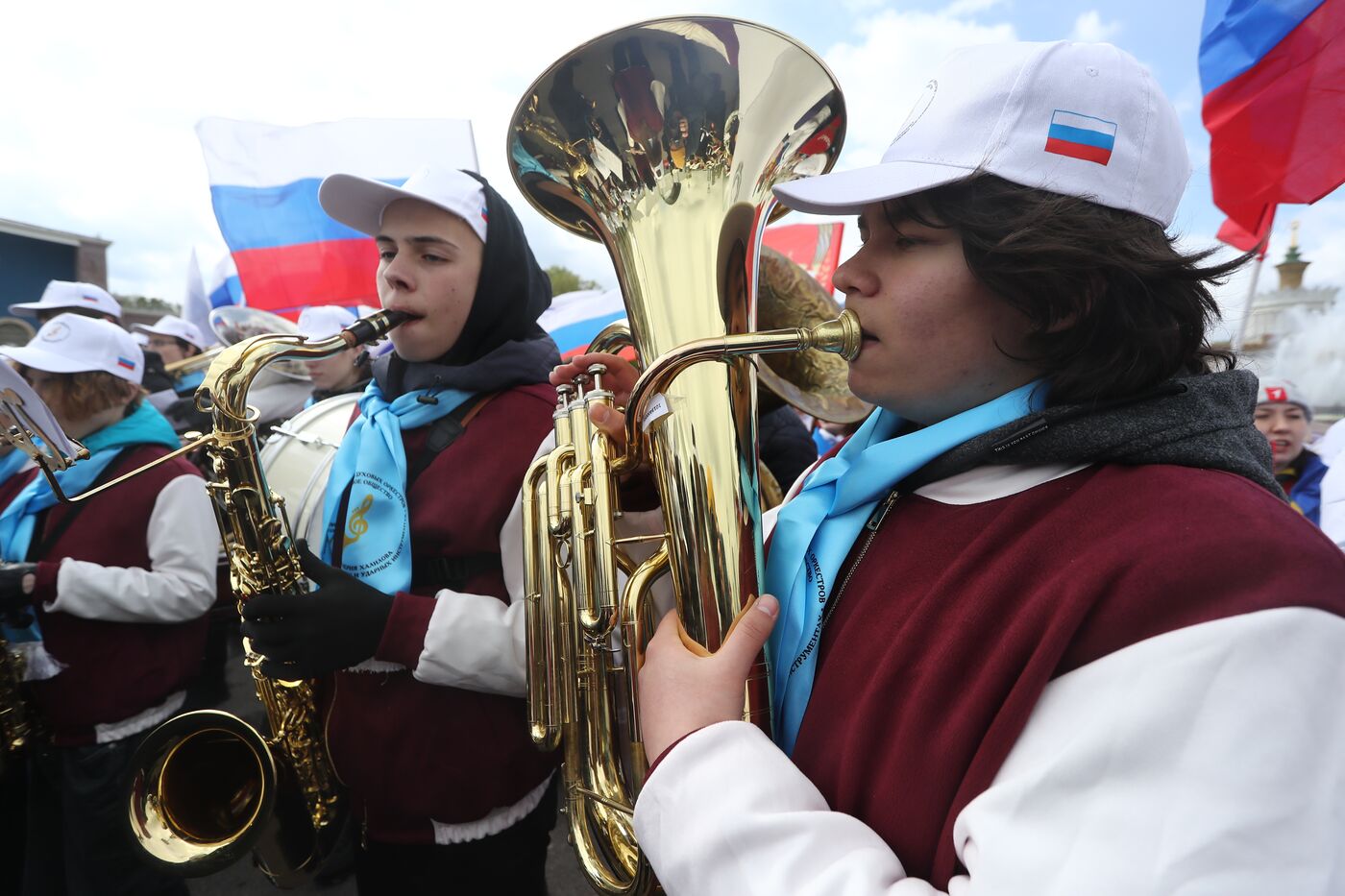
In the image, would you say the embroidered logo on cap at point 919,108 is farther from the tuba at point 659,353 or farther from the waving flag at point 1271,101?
the waving flag at point 1271,101

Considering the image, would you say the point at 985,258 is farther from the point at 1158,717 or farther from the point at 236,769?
the point at 236,769

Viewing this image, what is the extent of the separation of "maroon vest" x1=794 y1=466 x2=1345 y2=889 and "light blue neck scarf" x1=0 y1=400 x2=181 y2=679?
9.96 ft

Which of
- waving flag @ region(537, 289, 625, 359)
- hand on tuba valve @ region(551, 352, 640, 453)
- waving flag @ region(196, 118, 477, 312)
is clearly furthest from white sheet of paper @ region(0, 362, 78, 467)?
waving flag @ region(537, 289, 625, 359)

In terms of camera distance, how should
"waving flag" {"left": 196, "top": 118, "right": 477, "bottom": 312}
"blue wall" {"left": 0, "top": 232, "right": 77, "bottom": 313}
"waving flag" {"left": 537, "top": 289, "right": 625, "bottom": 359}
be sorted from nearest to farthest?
"waving flag" {"left": 196, "top": 118, "right": 477, "bottom": 312}, "waving flag" {"left": 537, "top": 289, "right": 625, "bottom": 359}, "blue wall" {"left": 0, "top": 232, "right": 77, "bottom": 313}

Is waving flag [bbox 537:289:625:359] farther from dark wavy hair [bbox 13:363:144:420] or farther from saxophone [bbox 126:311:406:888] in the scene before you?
saxophone [bbox 126:311:406:888]

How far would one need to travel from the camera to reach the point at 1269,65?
280cm

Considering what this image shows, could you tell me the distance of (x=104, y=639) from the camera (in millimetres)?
2631

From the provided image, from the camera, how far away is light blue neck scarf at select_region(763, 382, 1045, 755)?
1.05m

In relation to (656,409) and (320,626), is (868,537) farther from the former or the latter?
(320,626)

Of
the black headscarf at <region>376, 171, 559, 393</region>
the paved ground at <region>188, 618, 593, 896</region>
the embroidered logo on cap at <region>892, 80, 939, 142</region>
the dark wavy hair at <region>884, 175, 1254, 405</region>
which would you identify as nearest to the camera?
the dark wavy hair at <region>884, 175, 1254, 405</region>

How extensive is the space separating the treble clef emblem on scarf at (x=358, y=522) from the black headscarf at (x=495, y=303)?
0.40 metres

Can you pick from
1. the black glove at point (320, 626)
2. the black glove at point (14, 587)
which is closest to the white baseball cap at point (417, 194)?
the black glove at point (320, 626)

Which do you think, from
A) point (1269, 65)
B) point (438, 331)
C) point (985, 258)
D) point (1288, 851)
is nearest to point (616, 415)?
point (985, 258)

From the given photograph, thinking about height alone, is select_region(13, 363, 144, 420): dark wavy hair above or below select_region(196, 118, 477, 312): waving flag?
below
